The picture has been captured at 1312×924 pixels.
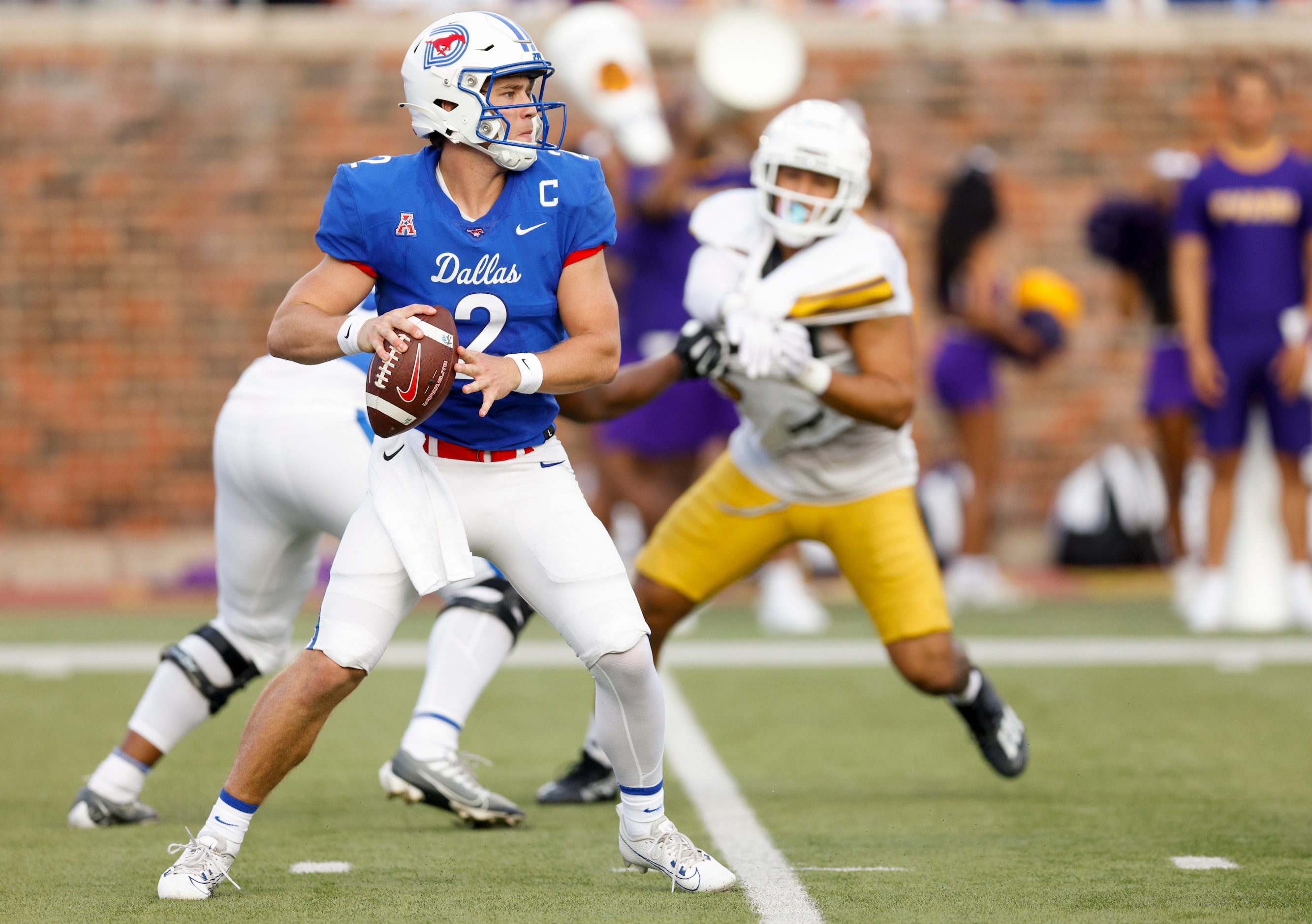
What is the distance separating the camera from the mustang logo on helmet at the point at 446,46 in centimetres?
398

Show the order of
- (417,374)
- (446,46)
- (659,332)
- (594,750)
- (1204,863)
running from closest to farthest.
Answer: (417,374) < (446,46) < (1204,863) < (594,750) < (659,332)

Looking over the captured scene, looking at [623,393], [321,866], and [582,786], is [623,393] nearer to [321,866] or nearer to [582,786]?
[582,786]

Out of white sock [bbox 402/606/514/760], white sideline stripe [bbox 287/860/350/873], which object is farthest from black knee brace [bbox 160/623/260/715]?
white sideline stripe [bbox 287/860/350/873]

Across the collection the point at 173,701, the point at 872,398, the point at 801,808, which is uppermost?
the point at 872,398

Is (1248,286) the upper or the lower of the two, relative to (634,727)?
upper

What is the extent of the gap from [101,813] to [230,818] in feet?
3.22

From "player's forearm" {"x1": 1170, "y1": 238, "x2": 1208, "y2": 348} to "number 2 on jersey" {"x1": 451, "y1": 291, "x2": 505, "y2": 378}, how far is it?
16.5 feet

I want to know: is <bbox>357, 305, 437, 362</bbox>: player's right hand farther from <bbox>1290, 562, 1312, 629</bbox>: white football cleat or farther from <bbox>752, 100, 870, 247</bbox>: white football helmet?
<bbox>1290, 562, 1312, 629</bbox>: white football cleat

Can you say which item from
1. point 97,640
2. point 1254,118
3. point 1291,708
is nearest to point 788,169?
point 1291,708

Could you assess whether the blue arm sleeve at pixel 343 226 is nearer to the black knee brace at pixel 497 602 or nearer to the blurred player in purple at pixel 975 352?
the black knee brace at pixel 497 602

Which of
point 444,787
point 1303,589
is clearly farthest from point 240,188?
point 444,787

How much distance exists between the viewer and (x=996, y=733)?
5074 millimetres

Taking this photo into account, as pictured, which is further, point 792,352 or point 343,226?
point 792,352

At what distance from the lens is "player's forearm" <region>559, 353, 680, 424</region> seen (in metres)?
4.61
